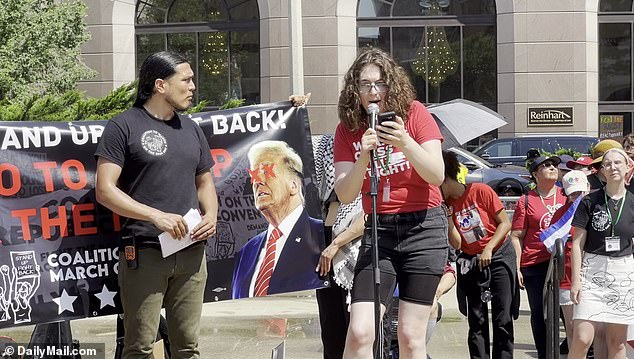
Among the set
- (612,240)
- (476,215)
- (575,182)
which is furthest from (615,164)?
(476,215)

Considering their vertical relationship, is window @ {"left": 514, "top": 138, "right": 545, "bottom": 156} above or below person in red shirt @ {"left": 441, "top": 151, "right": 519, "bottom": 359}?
above

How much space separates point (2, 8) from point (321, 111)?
1373 cm

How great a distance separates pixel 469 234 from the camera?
8023 mm

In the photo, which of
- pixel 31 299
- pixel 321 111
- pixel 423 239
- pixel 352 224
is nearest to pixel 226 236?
pixel 352 224

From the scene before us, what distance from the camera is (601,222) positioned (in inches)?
278

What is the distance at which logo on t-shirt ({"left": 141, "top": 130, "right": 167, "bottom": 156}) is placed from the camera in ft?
18.6

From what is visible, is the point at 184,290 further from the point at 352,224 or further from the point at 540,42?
the point at 540,42

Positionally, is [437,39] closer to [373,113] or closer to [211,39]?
[211,39]

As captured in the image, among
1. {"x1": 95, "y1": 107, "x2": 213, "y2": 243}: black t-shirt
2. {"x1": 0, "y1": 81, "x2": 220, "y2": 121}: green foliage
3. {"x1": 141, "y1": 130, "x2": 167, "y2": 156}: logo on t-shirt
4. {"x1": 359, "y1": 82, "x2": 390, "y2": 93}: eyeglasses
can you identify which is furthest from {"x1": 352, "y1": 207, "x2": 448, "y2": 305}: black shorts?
{"x1": 0, "y1": 81, "x2": 220, "y2": 121}: green foliage

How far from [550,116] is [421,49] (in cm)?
450

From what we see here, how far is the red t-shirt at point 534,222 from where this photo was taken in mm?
8385

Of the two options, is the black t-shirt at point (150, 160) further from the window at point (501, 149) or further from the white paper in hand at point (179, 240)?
the window at point (501, 149)

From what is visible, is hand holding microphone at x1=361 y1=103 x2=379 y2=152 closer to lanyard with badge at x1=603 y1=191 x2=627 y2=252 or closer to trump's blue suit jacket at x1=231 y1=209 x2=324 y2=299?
trump's blue suit jacket at x1=231 y1=209 x2=324 y2=299

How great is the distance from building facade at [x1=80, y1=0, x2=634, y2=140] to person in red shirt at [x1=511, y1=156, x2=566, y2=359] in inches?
889
